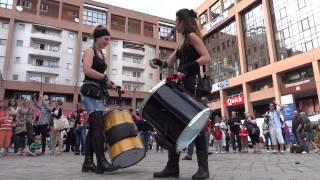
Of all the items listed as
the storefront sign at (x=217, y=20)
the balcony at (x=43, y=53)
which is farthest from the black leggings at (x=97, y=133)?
the storefront sign at (x=217, y=20)

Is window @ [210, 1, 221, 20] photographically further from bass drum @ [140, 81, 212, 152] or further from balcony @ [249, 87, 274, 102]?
bass drum @ [140, 81, 212, 152]

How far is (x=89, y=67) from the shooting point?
406 centimetres

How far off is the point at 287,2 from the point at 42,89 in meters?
33.8

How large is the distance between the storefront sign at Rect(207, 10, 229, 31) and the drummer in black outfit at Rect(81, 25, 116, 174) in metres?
44.5

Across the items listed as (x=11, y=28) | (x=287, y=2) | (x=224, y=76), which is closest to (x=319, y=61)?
(x=287, y=2)

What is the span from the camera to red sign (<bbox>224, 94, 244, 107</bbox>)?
4284 centimetres

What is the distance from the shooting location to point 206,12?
52594mm

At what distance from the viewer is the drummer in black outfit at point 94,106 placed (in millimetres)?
3912

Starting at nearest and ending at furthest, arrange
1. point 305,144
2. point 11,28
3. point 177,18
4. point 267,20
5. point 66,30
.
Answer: point 177,18 < point 305,144 < point 267,20 < point 11,28 < point 66,30

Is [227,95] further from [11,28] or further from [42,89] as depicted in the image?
[11,28]

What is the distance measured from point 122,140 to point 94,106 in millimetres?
637

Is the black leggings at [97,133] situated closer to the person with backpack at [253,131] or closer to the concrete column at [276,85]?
the person with backpack at [253,131]

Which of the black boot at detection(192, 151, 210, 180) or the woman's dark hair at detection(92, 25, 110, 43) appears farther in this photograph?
the woman's dark hair at detection(92, 25, 110, 43)

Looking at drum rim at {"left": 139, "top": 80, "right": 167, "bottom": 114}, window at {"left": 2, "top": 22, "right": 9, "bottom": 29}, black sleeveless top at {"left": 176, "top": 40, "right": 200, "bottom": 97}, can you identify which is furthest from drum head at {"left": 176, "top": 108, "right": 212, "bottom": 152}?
window at {"left": 2, "top": 22, "right": 9, "bottom": 29}
